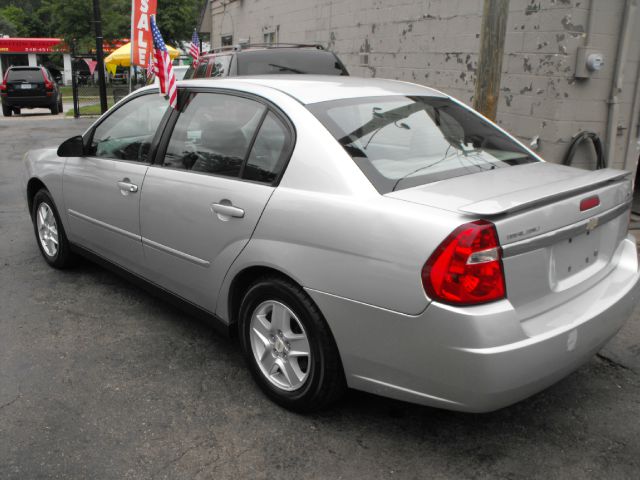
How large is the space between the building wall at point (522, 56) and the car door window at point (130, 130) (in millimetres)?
4472

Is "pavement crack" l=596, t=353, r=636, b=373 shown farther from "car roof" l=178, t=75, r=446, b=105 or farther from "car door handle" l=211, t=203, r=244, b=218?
"car door handle" l=211, t=203, r=244, b=218

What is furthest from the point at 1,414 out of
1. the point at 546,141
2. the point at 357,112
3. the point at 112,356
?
the point at 546,141

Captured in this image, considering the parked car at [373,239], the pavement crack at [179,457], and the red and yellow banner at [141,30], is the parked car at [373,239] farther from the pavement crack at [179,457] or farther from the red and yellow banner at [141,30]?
the red and yellow banner at [141,30]

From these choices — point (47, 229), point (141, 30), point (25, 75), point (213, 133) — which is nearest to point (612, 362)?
point (213, 133)

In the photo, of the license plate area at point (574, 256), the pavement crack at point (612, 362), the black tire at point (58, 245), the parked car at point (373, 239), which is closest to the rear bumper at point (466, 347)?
the parked car at point (373, 239)

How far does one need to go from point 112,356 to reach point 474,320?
2303 millimetres

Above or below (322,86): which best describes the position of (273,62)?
above

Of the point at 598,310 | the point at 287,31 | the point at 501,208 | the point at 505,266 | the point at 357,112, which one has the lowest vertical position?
the point at 598,310

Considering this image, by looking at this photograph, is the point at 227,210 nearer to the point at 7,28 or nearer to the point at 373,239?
the point at 373,239

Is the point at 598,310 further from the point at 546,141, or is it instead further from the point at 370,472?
the point at 546,141

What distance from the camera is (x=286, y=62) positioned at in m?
8.20

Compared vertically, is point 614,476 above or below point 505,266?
below

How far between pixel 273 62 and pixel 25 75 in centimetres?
1775

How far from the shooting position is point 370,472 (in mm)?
2607
